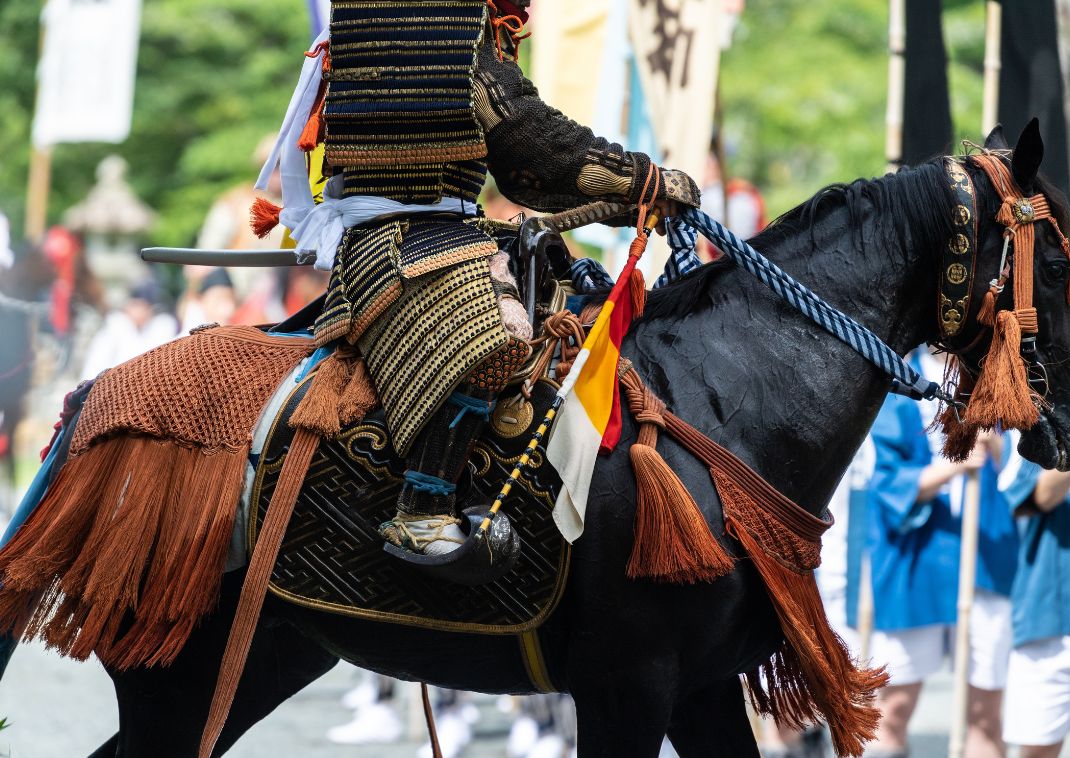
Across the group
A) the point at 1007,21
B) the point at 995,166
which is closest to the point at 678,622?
the point at 995,166

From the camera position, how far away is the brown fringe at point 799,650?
3441 millimetres

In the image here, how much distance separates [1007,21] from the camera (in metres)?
6.64

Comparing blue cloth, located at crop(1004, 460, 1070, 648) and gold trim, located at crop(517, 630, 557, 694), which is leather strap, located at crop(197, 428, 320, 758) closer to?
gold trim, located at crop(517, 630, 557, 694)

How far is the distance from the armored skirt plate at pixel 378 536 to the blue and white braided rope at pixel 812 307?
0.59 meters

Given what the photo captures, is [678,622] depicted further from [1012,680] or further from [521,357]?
[1012,680]

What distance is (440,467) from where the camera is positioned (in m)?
3.41

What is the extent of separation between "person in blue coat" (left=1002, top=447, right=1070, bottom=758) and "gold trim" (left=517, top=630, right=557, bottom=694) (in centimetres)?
276

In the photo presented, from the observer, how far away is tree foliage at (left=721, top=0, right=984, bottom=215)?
1981 cm

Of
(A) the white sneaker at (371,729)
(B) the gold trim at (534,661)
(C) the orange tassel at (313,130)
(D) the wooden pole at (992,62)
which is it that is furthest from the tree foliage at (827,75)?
(B) the gold trim at (534,661)

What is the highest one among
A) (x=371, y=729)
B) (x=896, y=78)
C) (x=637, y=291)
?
(x=896, y=78)

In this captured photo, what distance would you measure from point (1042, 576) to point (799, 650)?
2.73 meters

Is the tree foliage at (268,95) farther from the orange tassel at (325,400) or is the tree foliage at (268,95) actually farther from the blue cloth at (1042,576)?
the orange tassel at (325,400)

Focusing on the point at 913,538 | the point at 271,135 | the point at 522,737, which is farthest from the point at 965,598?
the point at 271,135

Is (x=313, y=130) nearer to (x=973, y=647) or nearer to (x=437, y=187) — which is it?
(x=437, y=187)
